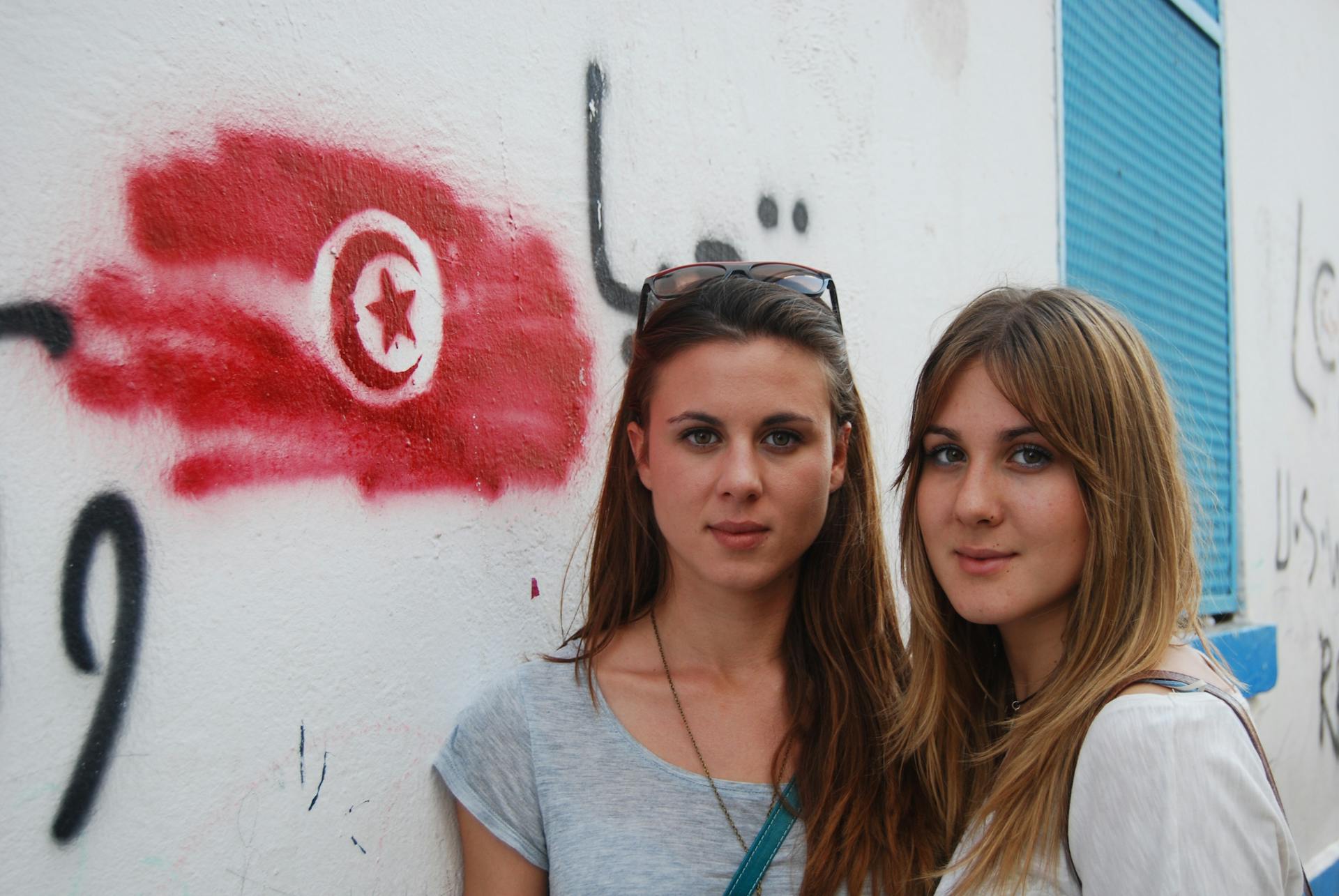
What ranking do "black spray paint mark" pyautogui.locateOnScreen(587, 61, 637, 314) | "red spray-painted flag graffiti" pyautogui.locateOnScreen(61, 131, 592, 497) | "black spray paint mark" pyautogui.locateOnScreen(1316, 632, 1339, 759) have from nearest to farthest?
"red spray-painted flag graffiti" pyautogui.locateOnScreen(61, 131, 592, 497) < "black spray paint mark" pyautogui.locateOnScreen(587, 61, 637, 314) < "black spray paint mark" pyautogui.locateOnScreen(1316, 632, 1339, 759)

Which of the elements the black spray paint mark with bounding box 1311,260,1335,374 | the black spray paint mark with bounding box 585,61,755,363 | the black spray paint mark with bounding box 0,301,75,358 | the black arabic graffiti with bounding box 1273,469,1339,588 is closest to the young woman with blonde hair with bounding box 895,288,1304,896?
the black spray paint mark with bounding box 585,61,755,363

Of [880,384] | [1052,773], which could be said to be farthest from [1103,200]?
[1052,773]

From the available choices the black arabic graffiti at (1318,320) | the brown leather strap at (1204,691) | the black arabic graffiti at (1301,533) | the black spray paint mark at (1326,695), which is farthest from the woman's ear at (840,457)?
the black spray paint mark at (1326,695)

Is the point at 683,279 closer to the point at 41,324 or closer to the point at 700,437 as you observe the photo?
the point at 700,437

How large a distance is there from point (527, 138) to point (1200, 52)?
13.1 feet

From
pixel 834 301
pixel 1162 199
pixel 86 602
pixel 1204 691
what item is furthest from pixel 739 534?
pixel 1162 199

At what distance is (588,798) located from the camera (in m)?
1.68

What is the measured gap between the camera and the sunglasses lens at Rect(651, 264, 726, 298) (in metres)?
1.92

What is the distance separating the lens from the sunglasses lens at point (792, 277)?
6.32 ft

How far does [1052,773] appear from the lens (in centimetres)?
140

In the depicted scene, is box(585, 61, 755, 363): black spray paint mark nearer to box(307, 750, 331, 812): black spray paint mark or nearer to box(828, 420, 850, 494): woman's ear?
box(828, 420, 850, 494): woman's ear

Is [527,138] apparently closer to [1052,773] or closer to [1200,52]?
[1052,773]

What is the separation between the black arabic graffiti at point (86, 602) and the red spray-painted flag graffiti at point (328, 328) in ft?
0.17

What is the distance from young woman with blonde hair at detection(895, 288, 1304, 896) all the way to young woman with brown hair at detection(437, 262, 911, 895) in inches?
6.1
